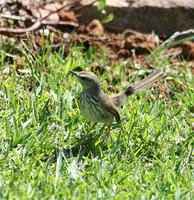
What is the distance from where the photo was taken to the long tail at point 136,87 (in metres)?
8.40

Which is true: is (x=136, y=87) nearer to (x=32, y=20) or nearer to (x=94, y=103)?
(x=94, y=103)

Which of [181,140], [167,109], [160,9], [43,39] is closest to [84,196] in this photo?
[181,140]

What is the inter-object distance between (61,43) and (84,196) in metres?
3.63

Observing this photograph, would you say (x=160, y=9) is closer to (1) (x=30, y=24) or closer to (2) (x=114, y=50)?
(2) (x=114, y=50)

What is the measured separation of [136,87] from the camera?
8.59 meters

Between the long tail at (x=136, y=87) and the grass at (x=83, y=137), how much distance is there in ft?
0.68

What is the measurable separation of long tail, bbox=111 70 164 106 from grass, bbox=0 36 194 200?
207 mm

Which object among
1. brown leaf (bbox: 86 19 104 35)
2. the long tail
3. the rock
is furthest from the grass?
the rock

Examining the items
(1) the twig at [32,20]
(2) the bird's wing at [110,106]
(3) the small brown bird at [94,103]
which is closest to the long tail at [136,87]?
(3) the small brown bird at [94,103]

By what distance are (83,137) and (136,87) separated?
38.4 inches

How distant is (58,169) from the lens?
7125 mm

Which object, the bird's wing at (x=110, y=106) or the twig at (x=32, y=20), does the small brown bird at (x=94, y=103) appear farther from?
the twig at (x=32, y=20)

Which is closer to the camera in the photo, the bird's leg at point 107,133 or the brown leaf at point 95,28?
the bird's leg at point 107,133

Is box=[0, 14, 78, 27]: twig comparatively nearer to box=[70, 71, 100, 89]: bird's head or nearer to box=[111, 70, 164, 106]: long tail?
box=[70, 71, 100, 89]: bird's head
